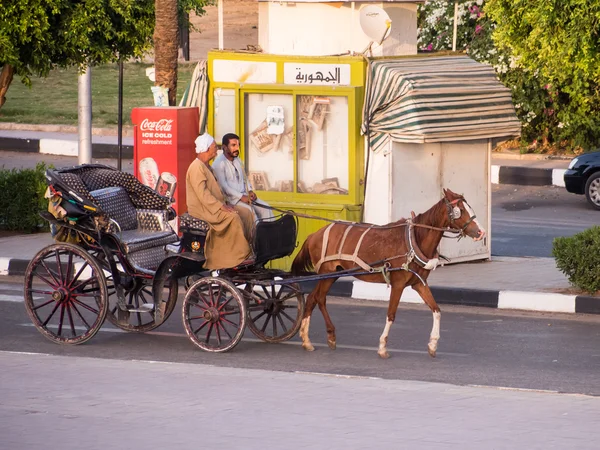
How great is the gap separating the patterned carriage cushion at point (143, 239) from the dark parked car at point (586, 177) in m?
9.76

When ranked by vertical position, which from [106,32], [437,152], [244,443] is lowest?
[244,443]

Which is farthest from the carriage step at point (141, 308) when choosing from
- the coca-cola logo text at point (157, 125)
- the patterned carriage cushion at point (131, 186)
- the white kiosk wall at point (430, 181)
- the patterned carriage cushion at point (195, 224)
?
the white kiosk wall at point (430, 181)

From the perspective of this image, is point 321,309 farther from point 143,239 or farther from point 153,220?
point 153,220

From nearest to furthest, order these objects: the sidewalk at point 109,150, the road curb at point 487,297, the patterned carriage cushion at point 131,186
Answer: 1. the patterned carriage cushion at point 131,186
2. the road curb at point 487,297
3. the sidewalk at point 109,150

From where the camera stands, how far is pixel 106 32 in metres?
14.8

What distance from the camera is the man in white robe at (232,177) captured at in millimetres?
10445

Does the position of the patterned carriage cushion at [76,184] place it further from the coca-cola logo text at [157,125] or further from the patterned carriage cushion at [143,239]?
the coca-cola logo text at [157,125]

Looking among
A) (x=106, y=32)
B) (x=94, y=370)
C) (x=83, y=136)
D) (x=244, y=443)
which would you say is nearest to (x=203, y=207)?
(x=94, y=370)

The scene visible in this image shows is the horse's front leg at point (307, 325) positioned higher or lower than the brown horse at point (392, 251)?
lower

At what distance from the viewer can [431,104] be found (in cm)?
1308

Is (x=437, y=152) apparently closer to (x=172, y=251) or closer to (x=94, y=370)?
(x=172, y=251)

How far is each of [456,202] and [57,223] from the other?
329cm

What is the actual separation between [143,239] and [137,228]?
1.94 feet

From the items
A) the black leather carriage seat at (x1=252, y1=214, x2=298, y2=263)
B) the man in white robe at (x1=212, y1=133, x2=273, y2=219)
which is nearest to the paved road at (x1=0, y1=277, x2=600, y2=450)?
the black leather carriage seat at (x1=252, y1=214, x2=298, y2=263)
